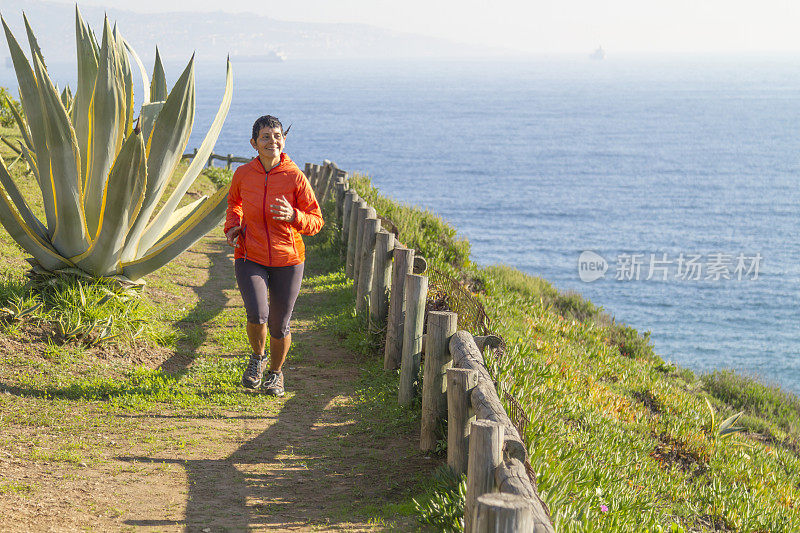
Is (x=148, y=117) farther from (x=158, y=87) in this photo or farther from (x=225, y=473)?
(x=225, y=473)

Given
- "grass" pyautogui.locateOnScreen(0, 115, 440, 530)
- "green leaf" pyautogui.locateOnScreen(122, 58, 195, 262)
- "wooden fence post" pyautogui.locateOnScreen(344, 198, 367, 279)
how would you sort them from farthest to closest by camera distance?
"wooden fence post" pyautogui.locateOnScreen(344, 198, 367, 279) → "green leaf" pyautogui.locateOnScreen(122, 58, 195, 262) → "grass" pyautogui.locateOnScreen(0, 115, 440, 530)

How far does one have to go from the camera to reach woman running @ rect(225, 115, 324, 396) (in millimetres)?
5613

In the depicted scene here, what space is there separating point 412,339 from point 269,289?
124cm

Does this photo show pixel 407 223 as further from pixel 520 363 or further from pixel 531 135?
pixel 531 135

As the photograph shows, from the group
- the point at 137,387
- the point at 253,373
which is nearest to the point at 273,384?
the point at 253,373

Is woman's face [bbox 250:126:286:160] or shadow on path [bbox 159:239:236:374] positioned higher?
woman's face [bbox 250:126:286:160]

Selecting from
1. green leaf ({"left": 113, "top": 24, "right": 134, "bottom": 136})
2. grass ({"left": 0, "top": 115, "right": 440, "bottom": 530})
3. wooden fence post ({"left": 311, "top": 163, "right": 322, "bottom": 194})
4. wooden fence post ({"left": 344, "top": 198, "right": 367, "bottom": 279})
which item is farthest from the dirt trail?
wooden fence post ({"left": 311, "top": 163, "right": 322, "bottom": 194})

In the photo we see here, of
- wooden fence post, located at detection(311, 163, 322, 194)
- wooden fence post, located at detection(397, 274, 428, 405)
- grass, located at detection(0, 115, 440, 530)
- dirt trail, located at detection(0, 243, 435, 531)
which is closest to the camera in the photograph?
dirt trail, located at detection(0, 243, 435, 531)

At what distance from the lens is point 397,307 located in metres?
6.46

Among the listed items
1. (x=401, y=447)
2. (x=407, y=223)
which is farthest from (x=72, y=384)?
(x=407, y=223)

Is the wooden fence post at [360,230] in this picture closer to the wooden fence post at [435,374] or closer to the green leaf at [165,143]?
the green leaf at [165,143]

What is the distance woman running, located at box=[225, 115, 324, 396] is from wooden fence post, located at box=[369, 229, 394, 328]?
1446 mm

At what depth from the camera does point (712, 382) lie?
14414mm

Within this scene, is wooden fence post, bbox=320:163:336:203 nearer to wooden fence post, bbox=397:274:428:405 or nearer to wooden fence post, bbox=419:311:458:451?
wooden fence post, bbox=397:274:428:405
